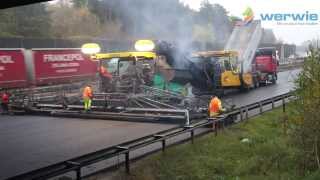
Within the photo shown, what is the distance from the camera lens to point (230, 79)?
2795 cm

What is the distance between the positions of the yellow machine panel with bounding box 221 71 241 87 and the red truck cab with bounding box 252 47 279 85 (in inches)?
236

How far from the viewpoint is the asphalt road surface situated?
12.7 meters

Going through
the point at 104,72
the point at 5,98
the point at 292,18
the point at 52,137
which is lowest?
the point at 52,137

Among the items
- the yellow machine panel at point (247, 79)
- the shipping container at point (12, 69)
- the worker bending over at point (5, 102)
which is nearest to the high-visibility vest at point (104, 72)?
the worker bending over at point (5, 102)

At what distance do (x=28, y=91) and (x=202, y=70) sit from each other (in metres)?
8.95

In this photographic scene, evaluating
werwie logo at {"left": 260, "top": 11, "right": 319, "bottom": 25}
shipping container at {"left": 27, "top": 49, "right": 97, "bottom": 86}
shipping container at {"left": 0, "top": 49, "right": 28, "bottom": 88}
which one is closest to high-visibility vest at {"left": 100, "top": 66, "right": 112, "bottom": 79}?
shipping container at {"left": 27, "top": 49, "right": 97, "bottom": 86}

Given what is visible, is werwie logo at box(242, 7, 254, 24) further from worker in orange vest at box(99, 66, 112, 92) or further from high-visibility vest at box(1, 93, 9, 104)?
high-visibility vest at box(1, 93, 9, 104)

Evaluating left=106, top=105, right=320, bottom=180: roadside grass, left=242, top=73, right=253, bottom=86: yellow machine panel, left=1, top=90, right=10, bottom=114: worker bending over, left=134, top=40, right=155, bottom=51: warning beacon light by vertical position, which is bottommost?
left=106, top=105, right=320, bottom=180: roadside grass

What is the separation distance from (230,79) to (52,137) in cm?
1426

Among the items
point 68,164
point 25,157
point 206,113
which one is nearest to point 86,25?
point 206,113

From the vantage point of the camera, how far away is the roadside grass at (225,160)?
11195 millimetres

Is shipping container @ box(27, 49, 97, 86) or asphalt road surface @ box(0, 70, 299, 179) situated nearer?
asphalt road surface @ box(0, 70, 299, 179)

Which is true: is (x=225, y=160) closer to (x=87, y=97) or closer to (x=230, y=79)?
(x=87, y=97)

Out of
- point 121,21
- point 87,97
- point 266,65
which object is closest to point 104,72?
point 87,97
